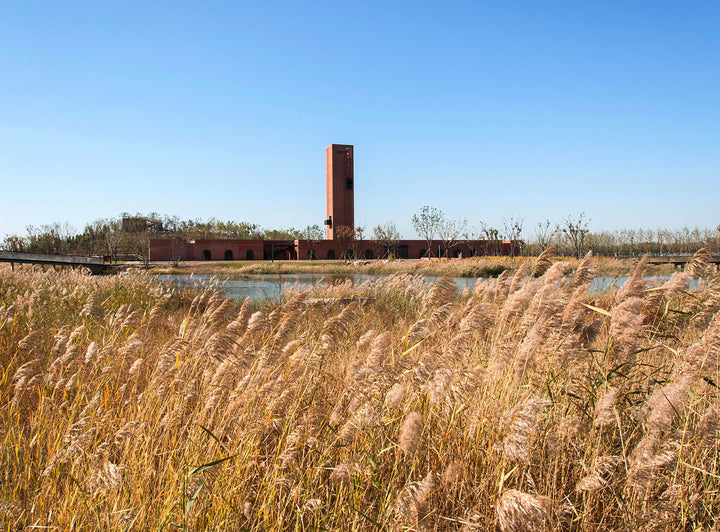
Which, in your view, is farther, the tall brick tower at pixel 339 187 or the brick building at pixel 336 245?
the tall brick tower at pixel 339 187

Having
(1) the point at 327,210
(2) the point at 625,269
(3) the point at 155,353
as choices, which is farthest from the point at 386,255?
(3) the point at 155,353

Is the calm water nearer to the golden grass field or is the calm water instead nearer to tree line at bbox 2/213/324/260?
the golden grass field

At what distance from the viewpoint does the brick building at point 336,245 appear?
4994 centimetres

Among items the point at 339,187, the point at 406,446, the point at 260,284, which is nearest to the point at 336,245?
the point at 339,187

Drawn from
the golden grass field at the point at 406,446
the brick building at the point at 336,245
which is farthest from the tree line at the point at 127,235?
the golden grass field at the point at 406,446

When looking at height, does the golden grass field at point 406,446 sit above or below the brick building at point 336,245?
below

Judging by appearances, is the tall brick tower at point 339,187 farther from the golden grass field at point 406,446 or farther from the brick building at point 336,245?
the golden grass field at point 406,446

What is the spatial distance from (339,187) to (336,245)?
20.8 feet

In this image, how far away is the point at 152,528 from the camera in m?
1.65

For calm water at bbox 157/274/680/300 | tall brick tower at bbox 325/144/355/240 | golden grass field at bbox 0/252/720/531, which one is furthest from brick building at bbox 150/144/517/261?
golden grass field at bbox 0/252/720/531

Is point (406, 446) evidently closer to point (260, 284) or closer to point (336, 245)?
point (260, 284)

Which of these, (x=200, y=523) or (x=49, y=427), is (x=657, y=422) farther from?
(x=49, y=427)

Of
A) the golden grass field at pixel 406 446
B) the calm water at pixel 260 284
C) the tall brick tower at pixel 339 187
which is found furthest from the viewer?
the tall brick tower at pixel 339 187

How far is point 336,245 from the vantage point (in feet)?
170
